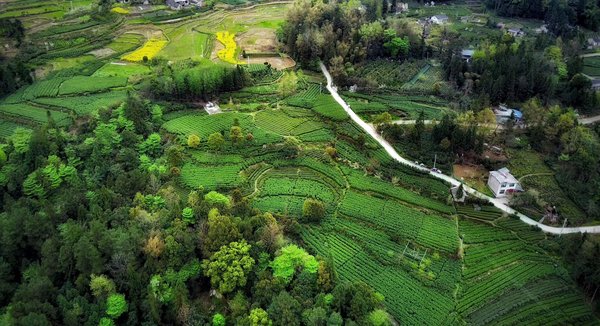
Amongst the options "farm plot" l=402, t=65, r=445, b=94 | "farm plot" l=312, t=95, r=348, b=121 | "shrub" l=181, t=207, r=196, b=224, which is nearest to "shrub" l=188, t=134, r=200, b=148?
"shrub" l=181, t=207, r=196, b=224

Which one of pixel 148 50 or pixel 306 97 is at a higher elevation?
pixel 148 50

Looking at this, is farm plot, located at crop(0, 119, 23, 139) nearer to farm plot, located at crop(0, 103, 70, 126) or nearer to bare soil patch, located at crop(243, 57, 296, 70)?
farm plot, located at crop(0, 103, 70, 126)

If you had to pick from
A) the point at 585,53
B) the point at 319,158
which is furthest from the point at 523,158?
the point at 585,53

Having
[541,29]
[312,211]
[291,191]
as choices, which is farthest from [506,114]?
[541,29]

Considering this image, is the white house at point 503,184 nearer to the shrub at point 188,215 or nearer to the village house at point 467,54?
the shrub at point 188,215

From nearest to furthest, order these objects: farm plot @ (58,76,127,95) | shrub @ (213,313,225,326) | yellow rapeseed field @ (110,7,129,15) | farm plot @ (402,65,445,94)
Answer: shrub @ (213,313,225,326), farm plot @ (58,76,127,95), farm plot @ (402,65,445,94), yellow rapeseed field @ (110,7,129,15)

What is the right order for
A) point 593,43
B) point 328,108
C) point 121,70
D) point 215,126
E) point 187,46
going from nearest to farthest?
point 215,126 < point 328,108 < point 121,70 < point 187,46 < point 593,43

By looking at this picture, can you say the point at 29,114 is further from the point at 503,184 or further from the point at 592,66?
the point at 592,66

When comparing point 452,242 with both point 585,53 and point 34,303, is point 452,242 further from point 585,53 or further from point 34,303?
point 585,53
